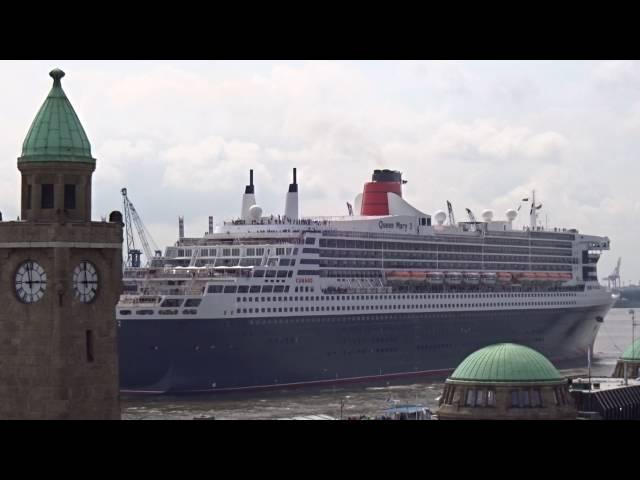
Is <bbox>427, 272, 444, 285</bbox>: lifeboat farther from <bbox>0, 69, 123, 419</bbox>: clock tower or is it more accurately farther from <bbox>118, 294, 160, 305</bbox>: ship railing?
<bbox>0, 69, 123, 419</bbox>: clock tower

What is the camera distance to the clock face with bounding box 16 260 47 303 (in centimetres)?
3159

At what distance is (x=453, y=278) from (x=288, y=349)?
86.4 ft

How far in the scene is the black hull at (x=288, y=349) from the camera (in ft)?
305

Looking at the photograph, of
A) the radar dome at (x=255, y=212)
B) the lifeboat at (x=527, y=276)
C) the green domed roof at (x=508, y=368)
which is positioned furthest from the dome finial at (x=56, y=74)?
the lifeboat at (x=527, y=276)

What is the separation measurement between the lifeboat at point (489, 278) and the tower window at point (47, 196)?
93.5m

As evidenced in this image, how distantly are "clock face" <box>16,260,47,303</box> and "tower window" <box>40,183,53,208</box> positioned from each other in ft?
4.45

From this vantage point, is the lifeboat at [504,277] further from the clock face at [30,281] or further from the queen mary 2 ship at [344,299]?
the clock face at [30,281]

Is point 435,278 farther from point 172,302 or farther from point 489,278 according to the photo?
point 172,302

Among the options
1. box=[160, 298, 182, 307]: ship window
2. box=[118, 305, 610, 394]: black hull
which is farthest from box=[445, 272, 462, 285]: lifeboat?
box=[160, 298, 182, 307]: ship window

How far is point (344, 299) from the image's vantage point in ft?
344

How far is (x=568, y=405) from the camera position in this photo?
180 ft
